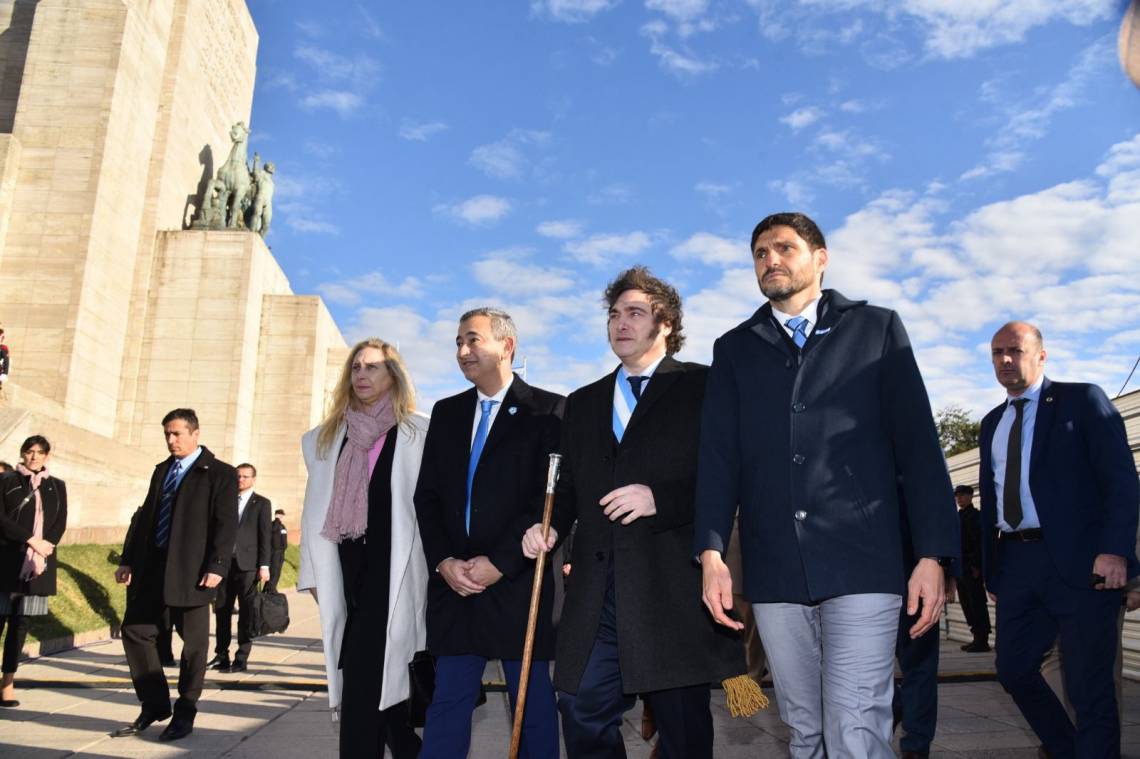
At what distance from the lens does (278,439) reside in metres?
25.8

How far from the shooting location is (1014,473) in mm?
4238

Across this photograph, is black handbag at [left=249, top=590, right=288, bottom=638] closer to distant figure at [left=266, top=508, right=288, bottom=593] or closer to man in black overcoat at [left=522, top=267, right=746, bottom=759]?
distant figure at [left=266, top=508, right=288, bottom=593]

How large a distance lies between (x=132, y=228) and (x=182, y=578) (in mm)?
20890

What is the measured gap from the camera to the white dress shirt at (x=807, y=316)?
2.88 metres

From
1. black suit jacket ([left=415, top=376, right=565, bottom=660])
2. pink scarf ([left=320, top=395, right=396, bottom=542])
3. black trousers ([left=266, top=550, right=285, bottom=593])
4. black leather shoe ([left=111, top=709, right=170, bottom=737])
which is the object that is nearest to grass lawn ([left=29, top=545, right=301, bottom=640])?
black trousers ([left=266, top=550, right=285, bottom=593])

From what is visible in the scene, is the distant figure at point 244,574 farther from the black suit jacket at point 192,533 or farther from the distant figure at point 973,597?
the distant figure at point 973,597

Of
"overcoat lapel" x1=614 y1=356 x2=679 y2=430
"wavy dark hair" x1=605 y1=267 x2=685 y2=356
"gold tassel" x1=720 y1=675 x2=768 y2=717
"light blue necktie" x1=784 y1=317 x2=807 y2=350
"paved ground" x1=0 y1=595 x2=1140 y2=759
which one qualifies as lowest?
"paved ground" x1=0 y1=595 x2=1140 y2=759

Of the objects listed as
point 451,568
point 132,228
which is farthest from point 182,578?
point 132,228

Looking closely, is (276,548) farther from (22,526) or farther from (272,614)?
(22,526)

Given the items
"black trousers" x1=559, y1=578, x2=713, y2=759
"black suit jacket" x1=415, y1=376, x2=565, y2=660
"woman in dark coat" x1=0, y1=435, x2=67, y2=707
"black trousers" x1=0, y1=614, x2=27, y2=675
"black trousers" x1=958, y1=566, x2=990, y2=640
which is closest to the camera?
"black trousers" x1=559, y1=578, x2=713, y2=759

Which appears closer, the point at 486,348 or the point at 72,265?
the point at 486,348

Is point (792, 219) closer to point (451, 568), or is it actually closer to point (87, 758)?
point (451, 568)

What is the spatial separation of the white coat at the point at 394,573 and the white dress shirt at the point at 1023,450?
2.88m

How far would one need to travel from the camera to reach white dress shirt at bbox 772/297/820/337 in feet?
9.44
